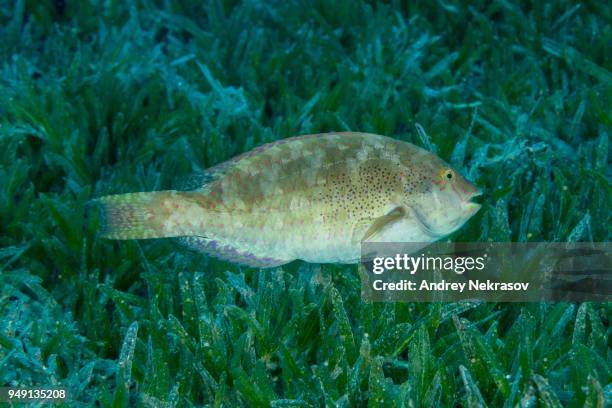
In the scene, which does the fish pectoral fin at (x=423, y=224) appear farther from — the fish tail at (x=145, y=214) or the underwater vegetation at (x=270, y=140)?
the fish tail at (x=145, y=214)

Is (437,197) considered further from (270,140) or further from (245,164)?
(270,140)

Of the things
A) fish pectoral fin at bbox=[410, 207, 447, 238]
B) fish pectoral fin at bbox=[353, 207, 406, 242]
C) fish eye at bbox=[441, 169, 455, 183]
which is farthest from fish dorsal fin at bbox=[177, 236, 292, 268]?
fish eye at bbox=[441, 169, 455, 183]

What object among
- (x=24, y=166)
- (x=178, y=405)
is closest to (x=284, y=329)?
(x=178, y=405)

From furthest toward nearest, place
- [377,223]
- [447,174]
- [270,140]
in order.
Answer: [270,140] < [447,174] < [377,223]

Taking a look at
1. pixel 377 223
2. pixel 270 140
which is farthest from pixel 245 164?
pixel 270 140

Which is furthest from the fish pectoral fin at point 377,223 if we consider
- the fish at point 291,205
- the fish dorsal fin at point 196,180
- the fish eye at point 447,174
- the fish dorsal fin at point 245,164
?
the fish dorsal fin at point 196,180

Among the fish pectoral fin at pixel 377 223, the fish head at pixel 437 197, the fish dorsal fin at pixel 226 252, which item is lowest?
the fish dorsal fin at pixel 226 252

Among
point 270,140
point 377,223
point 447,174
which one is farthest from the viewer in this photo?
point 270,140
